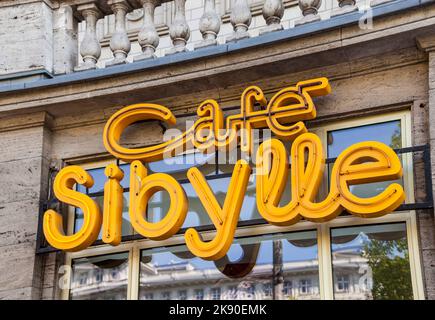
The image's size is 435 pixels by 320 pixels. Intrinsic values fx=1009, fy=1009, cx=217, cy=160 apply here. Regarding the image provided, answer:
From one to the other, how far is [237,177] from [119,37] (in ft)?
7.80

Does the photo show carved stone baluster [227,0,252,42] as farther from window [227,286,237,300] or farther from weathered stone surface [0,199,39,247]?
weathered stone surface [0,199,39,247]

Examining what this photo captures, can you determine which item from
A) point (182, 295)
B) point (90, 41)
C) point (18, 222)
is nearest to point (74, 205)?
point (18, 222)

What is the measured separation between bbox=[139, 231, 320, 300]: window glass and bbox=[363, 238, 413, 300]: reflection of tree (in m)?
0.54

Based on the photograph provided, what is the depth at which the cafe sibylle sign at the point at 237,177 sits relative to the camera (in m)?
9.07

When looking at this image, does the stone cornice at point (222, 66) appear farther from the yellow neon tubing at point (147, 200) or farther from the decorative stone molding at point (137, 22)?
the decorative stone molding at point (137, 22)

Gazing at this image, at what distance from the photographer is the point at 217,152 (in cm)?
1010

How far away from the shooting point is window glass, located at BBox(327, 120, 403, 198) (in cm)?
951

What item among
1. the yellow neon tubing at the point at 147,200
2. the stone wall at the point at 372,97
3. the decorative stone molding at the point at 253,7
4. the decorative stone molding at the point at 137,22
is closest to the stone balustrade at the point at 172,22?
the stone wall at the point at 372,97

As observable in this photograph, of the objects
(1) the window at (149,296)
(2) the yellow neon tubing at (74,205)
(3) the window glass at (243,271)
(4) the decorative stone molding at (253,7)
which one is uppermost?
(4) the decorative stone molding at (253,7)

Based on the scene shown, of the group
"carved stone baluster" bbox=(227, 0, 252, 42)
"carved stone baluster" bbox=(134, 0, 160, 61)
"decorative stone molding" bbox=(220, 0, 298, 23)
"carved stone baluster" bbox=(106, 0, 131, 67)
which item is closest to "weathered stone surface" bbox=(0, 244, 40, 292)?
"carved stone baluster" bbox=(106, 0, 131, 67)

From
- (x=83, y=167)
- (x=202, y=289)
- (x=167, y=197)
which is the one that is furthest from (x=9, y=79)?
(x=202, y=289)

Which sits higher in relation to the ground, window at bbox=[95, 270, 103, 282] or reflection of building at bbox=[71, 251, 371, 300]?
window at bbox=[95, 270, 103, 282]

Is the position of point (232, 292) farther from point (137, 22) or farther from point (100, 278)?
point (137, 22)

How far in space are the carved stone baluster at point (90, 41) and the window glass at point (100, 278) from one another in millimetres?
2110
